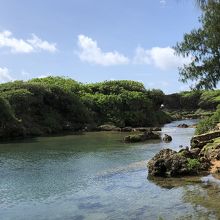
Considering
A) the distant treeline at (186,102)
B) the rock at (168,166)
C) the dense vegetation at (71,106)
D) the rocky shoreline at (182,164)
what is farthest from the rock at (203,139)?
the distant treeline at (186,102)

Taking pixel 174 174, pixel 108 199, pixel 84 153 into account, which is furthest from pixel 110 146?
pixel 108 199

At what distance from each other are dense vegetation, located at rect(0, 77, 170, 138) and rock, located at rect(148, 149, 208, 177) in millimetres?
37352

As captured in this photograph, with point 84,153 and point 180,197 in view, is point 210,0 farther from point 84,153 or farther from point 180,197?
point 84,153

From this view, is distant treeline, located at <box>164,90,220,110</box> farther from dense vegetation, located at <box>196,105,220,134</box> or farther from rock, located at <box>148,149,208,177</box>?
rock, located at <box>148,149,208,177</box>

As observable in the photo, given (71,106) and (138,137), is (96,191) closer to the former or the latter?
(138,137)

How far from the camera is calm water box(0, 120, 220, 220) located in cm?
2039

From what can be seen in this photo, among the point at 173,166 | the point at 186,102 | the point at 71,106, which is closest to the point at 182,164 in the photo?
the point at 173,166

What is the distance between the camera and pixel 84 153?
4362 centimetres

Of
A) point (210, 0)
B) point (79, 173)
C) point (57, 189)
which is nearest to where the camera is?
point (210, 0)

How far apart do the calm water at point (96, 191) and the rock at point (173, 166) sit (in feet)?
3.37

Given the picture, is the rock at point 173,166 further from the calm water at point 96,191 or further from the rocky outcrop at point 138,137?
the rocky outcrop at point 138,137

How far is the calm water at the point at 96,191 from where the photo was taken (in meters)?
20.4

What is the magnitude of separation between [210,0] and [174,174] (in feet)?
39.8

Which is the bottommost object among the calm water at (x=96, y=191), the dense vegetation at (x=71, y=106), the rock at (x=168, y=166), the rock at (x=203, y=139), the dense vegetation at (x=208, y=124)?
the calm water at (x=96, y=191)
